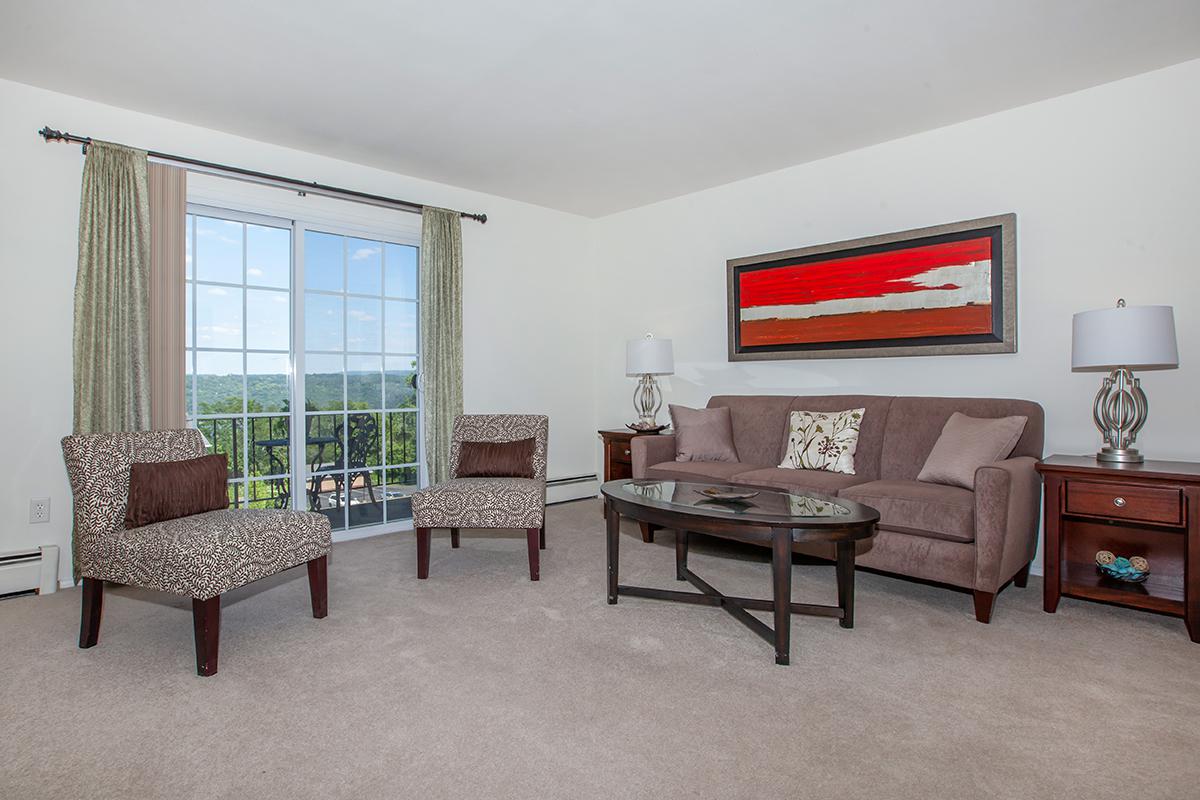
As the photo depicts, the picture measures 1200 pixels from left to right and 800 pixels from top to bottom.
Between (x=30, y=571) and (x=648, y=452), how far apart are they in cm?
340

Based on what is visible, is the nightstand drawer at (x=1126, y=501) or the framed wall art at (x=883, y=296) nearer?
the nightstand drawer at (x=1126, y=501)

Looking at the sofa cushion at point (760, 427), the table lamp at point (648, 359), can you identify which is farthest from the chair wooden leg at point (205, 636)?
the table lamp at point (648, 359)

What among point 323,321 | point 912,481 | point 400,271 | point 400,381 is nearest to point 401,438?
point 400,381

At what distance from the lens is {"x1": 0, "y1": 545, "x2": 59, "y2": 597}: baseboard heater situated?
3.15 meters

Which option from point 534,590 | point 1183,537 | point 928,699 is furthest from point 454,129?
point 1183,537

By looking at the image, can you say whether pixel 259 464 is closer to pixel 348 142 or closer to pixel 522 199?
pixel 348 142

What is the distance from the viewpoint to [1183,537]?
9.31 ft

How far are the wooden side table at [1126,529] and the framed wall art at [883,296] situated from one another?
3.28 feet

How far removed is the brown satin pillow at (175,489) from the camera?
8.64 feet

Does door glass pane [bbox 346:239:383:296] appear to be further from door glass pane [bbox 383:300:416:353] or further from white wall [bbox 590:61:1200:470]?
white wall [bbox 590:61:1200:470]

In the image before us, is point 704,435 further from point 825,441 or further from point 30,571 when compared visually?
point 30,571

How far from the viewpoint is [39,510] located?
333 cm

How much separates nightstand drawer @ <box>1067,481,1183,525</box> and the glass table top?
1.07 meters

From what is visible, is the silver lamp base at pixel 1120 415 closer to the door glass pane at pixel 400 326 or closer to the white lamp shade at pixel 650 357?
the white lamp shade at pixel 650 357
